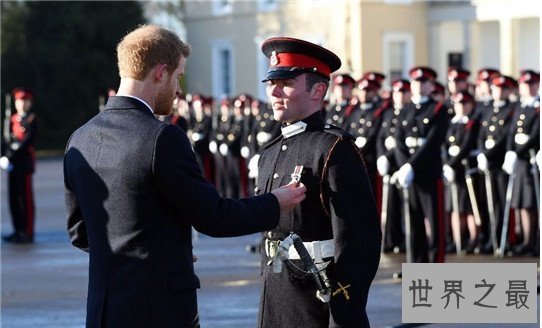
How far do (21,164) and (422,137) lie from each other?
6166 mm

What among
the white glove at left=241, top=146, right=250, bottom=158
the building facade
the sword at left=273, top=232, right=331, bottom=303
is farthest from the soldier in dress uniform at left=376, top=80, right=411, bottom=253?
the building facade

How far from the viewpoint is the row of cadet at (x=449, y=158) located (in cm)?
1185

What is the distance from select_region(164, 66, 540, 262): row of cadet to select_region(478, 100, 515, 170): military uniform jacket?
0.01m

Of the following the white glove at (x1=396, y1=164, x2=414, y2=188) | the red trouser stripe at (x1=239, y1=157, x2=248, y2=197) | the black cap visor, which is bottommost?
the red trouser stripe at (x1=239, y1=157, x2=248, y2=197)

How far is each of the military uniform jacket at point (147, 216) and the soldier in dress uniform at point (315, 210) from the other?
441 mm

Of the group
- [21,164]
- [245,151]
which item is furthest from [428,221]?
[245,151]

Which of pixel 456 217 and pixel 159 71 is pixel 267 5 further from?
pixel 159 71

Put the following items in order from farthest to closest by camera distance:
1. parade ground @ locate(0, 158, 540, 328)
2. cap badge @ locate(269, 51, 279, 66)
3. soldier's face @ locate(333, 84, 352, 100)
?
1. soldier's face @ locate(333, 84, 352, 100)
2. parade ground @ locate(0, 158, 540, 328)
3. cap badge @ locate(269, 51, 279, 66)

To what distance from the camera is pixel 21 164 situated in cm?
1645

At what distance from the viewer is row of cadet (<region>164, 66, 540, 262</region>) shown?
11.9 m

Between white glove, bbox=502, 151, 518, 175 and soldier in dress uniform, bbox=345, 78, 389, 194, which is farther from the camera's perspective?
soldier in dress uniform, bbox=345, 78, 389, 194

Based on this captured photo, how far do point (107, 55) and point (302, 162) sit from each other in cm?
4119

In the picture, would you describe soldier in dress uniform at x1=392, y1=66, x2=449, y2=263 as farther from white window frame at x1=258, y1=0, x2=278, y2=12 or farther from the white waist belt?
white window frame at x1=258, y1=0, x2=278, y2=12

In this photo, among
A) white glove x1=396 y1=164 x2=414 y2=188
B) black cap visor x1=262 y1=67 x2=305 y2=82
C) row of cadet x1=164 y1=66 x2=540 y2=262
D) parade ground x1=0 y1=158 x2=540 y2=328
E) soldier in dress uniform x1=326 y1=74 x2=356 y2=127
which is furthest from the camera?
soldier in dress uniform x1=326 y1=74 x2=356 y2=127
